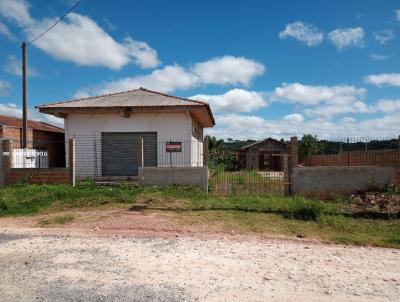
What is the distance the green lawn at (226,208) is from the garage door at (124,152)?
3090 millimetres

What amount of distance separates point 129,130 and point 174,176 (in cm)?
433

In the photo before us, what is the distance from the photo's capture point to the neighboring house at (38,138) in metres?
19.0

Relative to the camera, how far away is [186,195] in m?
12.4

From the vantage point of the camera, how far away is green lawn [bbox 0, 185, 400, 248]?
8953mm

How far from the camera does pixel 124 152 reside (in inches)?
666

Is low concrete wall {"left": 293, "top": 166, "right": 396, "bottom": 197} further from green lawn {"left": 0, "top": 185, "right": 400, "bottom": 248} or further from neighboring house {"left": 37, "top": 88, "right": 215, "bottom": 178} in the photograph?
neighboring house {"left": 37, "top": 88, "right": 215, "bottom": 178}

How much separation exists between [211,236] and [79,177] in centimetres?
997

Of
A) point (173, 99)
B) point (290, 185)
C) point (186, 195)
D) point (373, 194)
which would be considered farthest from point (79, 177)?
point (373, 194)

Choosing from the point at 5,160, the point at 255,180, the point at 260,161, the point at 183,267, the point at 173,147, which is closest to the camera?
the point at 183,267

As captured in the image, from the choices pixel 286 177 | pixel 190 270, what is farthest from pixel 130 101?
pixel 190 270

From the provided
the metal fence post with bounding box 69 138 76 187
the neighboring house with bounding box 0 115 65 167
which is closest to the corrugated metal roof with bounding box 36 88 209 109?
the neighboring house with bounding box 0 115 65 167

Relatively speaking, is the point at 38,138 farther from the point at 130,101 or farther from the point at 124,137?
the point at 130,101

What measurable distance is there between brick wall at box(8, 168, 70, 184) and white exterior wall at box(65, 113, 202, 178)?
7.97 feet

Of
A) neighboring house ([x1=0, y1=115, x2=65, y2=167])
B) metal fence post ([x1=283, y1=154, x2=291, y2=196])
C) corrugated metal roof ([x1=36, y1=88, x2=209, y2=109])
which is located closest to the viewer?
metal fence post ([x1=283, y1=154, x2=291, y2=196])
